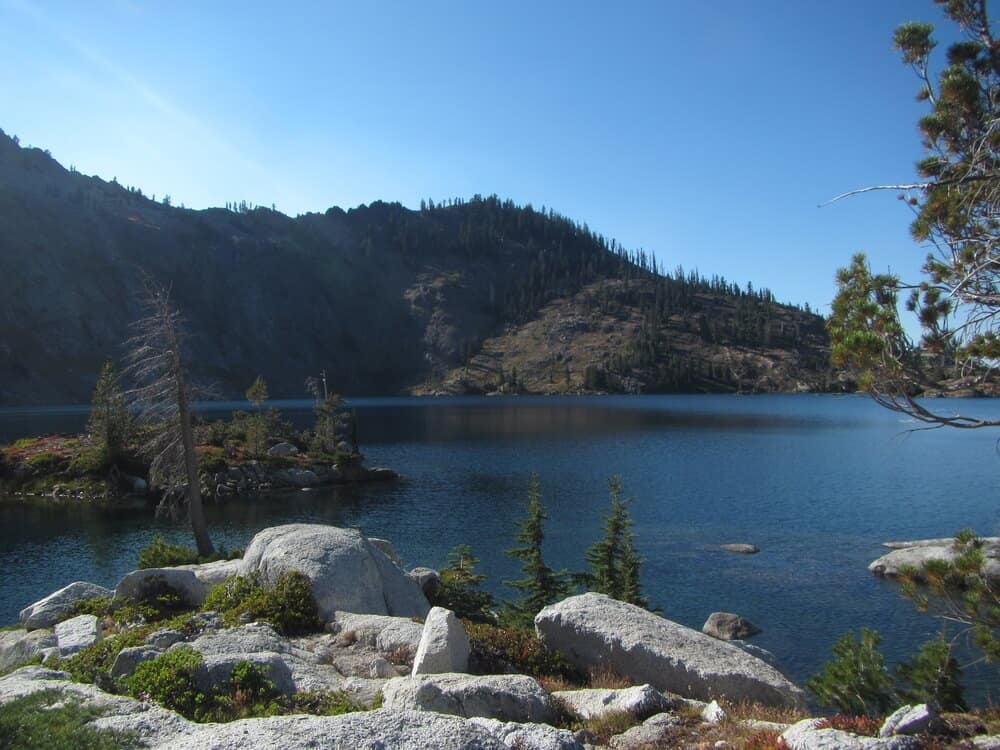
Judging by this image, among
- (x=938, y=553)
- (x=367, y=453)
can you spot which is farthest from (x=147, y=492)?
(x=938, y=553)

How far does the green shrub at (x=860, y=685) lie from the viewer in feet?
42.0

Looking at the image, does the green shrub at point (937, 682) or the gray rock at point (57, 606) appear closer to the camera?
the green shrub at point (937, 682)

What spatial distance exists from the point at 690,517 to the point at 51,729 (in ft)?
162

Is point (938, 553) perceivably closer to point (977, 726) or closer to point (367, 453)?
point (977, 726)

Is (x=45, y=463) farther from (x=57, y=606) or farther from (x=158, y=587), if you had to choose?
(x=158, y=587)

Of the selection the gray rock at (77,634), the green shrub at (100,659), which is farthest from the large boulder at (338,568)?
the gray rock at (77,634)

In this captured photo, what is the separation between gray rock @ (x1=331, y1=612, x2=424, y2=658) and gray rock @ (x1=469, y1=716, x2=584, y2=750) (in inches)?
243

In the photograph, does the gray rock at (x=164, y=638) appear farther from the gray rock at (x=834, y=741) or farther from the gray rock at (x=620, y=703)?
the gray rock at (x=834, y=741)

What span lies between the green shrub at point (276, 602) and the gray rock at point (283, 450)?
199 feet

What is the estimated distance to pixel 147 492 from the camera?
65125 millimetres

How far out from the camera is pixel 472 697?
424 inches

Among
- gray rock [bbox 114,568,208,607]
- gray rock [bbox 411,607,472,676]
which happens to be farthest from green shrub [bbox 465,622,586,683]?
gray rock [bbox 114,568,208,607]

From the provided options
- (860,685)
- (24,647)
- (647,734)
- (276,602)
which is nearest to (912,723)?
(647,734)

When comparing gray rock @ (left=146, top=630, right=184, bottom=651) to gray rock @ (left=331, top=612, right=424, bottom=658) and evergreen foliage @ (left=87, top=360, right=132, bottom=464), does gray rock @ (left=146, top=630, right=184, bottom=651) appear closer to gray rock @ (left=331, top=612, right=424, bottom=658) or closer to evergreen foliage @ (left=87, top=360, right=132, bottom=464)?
gray rock @ (left=331, top=612, right=424, bottom=658)
